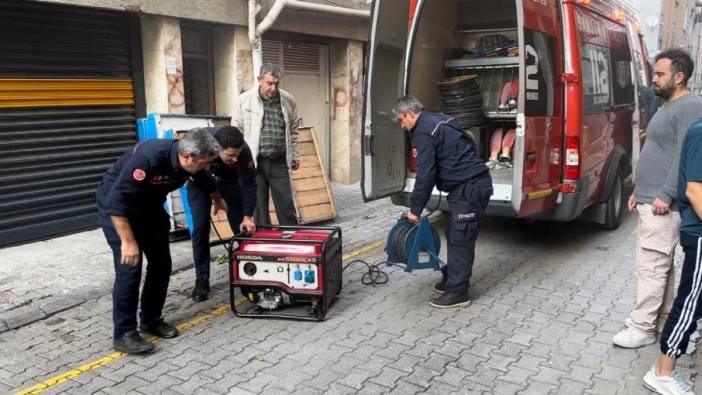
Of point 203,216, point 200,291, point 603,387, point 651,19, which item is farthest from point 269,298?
point 651,19

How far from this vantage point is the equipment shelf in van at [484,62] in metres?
6.57

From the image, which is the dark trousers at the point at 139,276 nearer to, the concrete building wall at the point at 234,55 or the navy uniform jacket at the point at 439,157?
the navy uniform jacket at the point at 439,157

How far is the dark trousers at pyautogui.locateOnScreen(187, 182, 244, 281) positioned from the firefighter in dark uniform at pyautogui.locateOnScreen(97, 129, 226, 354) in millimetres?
608

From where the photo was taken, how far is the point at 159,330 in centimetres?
421

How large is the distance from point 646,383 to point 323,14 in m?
7.40

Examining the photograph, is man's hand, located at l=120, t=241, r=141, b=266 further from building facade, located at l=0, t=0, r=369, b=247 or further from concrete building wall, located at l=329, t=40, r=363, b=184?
concrete building wall, located at l=329, t=40, r=363, b=184

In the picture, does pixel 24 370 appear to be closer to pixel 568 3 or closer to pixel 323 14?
pixel 568 3

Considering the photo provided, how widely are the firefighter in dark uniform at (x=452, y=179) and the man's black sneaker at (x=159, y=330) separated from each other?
1961 mm

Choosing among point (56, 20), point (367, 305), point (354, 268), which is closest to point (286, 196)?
point (354, 268)

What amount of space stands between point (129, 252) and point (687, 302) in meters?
3.22

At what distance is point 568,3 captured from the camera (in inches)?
229

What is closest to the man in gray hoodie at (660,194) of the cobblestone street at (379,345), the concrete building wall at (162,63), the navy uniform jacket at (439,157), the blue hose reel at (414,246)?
the cobblestone street at (379,345)

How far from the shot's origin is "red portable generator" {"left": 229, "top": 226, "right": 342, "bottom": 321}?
4.27 m

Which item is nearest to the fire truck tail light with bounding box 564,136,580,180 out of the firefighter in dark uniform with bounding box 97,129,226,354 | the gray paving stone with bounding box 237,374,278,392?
the firefighter in dark uniform with bounding box 97,129,226,354
